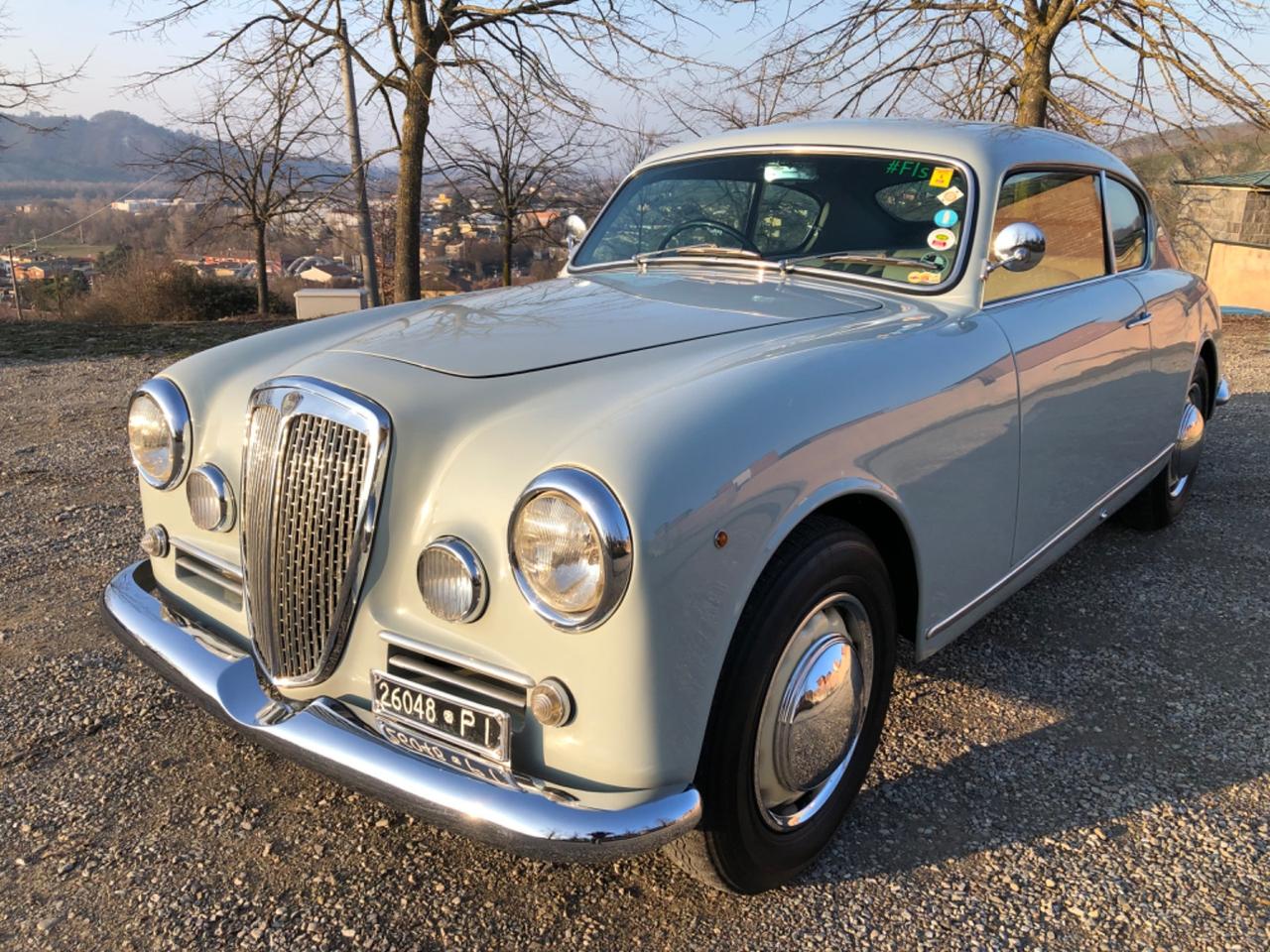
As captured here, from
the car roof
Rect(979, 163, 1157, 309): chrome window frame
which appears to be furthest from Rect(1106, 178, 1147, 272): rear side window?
the car roof

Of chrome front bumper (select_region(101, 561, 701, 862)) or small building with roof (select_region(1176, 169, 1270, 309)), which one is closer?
chrome front bumper (select_region(101, 561, 701, 862))

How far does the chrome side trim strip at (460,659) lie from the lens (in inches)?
71.4

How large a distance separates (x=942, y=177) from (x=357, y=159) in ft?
30.8

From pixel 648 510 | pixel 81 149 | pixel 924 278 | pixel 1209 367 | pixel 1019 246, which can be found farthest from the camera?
pixel 81 149

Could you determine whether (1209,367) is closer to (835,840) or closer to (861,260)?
(861,260)

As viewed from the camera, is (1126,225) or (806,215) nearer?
(806,215)

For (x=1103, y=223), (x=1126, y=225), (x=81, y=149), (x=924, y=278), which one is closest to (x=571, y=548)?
(x=924, y=278)

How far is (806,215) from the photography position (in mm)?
3246

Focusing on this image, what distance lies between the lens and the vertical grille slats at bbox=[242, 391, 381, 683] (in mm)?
2016

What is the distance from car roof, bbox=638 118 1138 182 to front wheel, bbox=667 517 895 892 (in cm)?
160

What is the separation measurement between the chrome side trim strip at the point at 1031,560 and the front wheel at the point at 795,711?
0.34 m

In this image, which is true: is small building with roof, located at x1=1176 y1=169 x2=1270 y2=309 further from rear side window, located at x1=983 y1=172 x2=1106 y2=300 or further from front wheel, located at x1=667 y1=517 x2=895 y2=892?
front wheel, located at x1=667 y1=517 x2=895 y2=892

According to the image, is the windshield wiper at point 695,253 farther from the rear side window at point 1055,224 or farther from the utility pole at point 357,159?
the utility pole at point 357,159

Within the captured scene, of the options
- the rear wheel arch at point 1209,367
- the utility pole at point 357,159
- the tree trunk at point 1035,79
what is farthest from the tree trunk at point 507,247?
the rear wheel arch at point 1209,367
